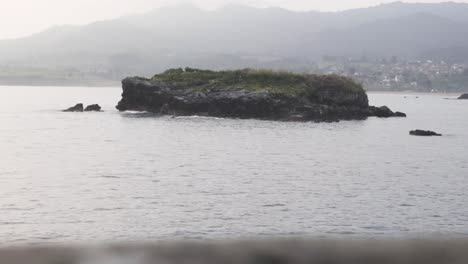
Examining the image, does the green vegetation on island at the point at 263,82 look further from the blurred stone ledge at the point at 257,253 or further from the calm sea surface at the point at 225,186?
the blurred stone ledge at the point at 257,253

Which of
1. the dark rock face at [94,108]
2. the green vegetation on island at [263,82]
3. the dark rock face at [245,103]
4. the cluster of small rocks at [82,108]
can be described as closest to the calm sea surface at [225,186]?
the dark rock face at [245,103]

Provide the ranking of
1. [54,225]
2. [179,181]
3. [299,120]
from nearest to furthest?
[54,225]
[179,181]
[299,120]

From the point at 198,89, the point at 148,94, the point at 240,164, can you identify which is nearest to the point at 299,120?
the point at 198,89

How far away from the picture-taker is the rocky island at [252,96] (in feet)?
375

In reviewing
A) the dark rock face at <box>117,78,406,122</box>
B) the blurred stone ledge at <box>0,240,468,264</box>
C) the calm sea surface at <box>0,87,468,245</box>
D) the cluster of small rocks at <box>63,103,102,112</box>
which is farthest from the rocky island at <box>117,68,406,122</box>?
the blurred stone ledge at <box>0,240,468,264</box>

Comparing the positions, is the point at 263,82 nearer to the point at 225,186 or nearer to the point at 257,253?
the point at 225,186

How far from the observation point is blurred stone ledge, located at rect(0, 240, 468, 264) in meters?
2.29

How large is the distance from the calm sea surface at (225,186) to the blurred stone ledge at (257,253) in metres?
21.4

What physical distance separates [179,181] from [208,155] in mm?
19757

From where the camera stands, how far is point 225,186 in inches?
1591

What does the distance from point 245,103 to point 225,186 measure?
75346 mm

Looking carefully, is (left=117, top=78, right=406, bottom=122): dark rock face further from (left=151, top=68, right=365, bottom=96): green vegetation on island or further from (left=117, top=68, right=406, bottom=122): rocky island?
(left=151, top=68, right=365, bottom=96): green vegetation on island

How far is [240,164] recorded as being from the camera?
180 feet

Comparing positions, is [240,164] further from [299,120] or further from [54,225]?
[299,120]
